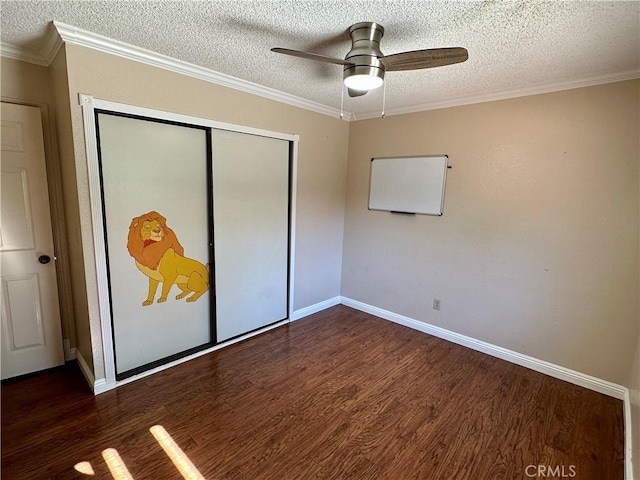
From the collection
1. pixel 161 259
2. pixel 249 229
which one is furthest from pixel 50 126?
pixel 249 229

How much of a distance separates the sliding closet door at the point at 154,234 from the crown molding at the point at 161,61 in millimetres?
391

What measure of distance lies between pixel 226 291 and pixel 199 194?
92 cm

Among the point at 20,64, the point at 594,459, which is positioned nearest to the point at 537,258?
the point at 594,459

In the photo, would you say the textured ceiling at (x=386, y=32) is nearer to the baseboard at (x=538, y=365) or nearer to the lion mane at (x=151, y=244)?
the lion mane at (x=151, y=244)

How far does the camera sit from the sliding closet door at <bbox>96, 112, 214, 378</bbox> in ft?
7.11

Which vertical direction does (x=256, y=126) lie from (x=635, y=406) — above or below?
above

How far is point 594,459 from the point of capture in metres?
1.84

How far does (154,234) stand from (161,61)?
1233mm

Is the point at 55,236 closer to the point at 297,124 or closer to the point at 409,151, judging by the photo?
the point at 297,124

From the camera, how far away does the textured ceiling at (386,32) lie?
1.51 m

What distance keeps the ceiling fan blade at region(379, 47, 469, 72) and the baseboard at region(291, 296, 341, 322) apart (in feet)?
8.85

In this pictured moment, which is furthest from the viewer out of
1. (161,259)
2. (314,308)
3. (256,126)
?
(314,308)

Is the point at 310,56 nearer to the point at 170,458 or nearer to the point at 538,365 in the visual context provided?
the point at 170,458

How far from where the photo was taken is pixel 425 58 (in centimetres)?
156
